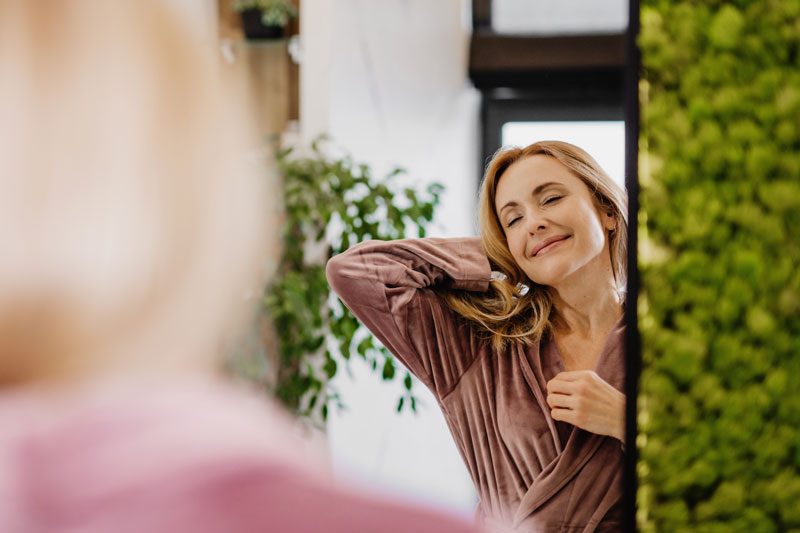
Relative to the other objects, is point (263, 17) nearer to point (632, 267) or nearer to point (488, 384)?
point (488, 384)

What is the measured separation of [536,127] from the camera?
3.14 feet

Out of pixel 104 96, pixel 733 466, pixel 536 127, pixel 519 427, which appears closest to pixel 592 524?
pixel 519 427

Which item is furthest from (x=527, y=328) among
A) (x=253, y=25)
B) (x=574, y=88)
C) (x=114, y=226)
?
(x=253, y=25)

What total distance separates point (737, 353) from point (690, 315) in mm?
44

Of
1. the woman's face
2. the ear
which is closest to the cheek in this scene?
the woman's face

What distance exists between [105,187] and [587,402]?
0.58 meters

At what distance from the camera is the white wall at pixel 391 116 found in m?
1.14

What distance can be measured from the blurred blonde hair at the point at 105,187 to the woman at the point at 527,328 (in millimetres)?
517

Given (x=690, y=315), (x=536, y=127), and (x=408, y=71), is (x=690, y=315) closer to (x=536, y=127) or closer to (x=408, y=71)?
(x=536, y=127)

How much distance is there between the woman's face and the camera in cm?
81

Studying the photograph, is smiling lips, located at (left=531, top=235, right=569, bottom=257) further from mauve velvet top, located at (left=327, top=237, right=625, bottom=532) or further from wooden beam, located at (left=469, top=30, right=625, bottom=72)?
wooden beam, located at (left=469, top=30, right=625, bottom=72)

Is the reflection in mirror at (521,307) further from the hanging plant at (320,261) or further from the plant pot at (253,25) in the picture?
the plant pot at (253,25)

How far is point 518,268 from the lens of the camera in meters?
0.85

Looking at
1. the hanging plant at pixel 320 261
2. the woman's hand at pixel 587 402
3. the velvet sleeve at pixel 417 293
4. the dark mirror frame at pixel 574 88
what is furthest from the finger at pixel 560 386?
the hanging plant at pixel 320 261
